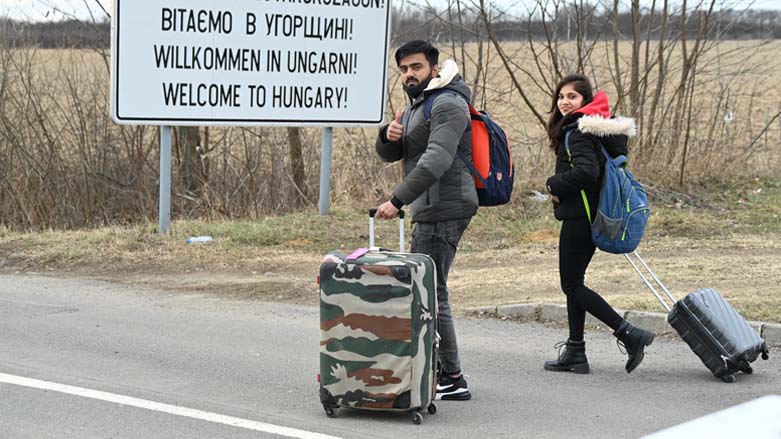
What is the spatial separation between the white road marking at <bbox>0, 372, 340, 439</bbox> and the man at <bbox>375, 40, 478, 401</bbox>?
102cm

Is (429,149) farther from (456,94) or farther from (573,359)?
(573,359)

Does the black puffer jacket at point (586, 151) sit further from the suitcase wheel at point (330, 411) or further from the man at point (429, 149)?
the suitcase wheel at point (330, 411)

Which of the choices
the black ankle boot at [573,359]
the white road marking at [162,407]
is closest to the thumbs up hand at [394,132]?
the white road marking at [162,407]

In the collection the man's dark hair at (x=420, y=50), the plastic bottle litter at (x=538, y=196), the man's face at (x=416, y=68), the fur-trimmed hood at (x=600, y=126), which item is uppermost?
the man's dark hair at (x=420, y=50)

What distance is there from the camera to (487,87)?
Answer: 53.3ft

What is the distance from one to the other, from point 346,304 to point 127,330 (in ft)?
10.4

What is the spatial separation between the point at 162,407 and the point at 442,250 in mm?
1752

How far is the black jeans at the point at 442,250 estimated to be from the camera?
6.01 m

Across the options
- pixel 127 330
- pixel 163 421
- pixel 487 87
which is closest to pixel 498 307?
pixel 127 330

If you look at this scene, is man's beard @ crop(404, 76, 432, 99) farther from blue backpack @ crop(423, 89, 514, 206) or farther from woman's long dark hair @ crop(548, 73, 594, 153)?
woman's long dark hair @ crop(548, 73, 594, 153)

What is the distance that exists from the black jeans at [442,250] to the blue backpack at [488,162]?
20 cm

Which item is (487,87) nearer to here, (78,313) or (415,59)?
(78,313)

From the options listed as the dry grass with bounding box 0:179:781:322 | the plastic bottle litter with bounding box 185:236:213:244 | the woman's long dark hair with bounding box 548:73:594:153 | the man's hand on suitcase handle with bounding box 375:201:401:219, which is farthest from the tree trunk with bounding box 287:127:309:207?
the man's hand on suitcase handle with bounding box 375:201:401:219

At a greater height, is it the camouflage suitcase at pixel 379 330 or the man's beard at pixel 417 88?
the man's beard at pixel 417 88
